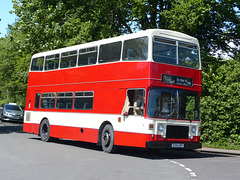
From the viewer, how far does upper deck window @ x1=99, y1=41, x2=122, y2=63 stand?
51.1 ft

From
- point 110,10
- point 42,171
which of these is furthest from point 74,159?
point 110,10

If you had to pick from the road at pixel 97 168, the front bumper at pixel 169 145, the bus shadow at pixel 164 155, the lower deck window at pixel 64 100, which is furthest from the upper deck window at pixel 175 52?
the lower deck window at pixel 64 100


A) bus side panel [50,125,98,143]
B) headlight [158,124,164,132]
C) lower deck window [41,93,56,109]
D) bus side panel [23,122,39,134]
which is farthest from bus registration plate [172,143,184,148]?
bus side panel [23,122,39,134]

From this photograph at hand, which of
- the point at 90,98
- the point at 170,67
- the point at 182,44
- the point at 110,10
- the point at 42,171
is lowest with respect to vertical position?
the point at 42,171

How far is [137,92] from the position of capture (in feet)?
47.4

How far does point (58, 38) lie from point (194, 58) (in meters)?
10.9

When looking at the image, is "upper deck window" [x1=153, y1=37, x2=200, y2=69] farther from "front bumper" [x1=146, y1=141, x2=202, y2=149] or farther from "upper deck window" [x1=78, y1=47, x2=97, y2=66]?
"upper deck window" [x1=78, y1=47, x2=97, y2=66]

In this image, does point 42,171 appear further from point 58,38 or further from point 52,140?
point 58,38

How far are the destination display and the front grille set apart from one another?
60.4 inches

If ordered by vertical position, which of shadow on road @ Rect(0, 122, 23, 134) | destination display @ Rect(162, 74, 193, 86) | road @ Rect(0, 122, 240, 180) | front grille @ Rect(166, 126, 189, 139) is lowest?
road @ Rect(0, 122, 240, 180)

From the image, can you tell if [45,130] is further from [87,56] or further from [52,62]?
[87,56]

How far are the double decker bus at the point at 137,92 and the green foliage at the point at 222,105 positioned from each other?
181 inches

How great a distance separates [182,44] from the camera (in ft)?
50.0

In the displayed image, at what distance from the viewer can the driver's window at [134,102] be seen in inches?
552
